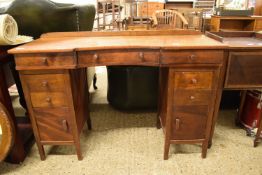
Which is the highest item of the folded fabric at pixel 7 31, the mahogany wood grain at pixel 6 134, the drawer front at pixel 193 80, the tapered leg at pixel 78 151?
the folded fabric at pixel 7 31

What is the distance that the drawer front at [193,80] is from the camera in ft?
3.79

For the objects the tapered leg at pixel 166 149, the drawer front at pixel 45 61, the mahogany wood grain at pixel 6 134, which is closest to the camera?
the drawer front at pixel 45 61

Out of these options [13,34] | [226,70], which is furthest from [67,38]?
[226,70]

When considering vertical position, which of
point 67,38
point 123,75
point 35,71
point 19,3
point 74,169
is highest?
point 19,3

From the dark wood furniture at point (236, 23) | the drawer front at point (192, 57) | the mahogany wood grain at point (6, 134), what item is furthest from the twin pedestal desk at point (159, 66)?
the dark wood furniture at point (236, 23)

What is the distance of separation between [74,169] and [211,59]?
1071 mm

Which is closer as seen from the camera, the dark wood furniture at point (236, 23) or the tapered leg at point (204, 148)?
the tapered leg at point (204, 148)

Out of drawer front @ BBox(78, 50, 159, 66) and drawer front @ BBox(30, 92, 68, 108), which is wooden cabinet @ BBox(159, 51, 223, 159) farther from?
drawer front @ BBox(30, 92, 68, 108)

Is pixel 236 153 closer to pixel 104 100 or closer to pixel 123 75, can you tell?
pixel 123 75

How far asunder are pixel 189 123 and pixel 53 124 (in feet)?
2.78

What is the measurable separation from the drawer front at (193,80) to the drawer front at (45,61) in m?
0.59

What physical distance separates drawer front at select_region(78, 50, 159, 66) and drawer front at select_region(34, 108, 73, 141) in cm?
34

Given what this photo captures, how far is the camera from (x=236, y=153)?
1420 millimetres

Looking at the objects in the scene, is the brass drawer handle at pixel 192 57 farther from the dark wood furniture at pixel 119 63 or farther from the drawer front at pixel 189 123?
the drawer front at pixel 189 123
